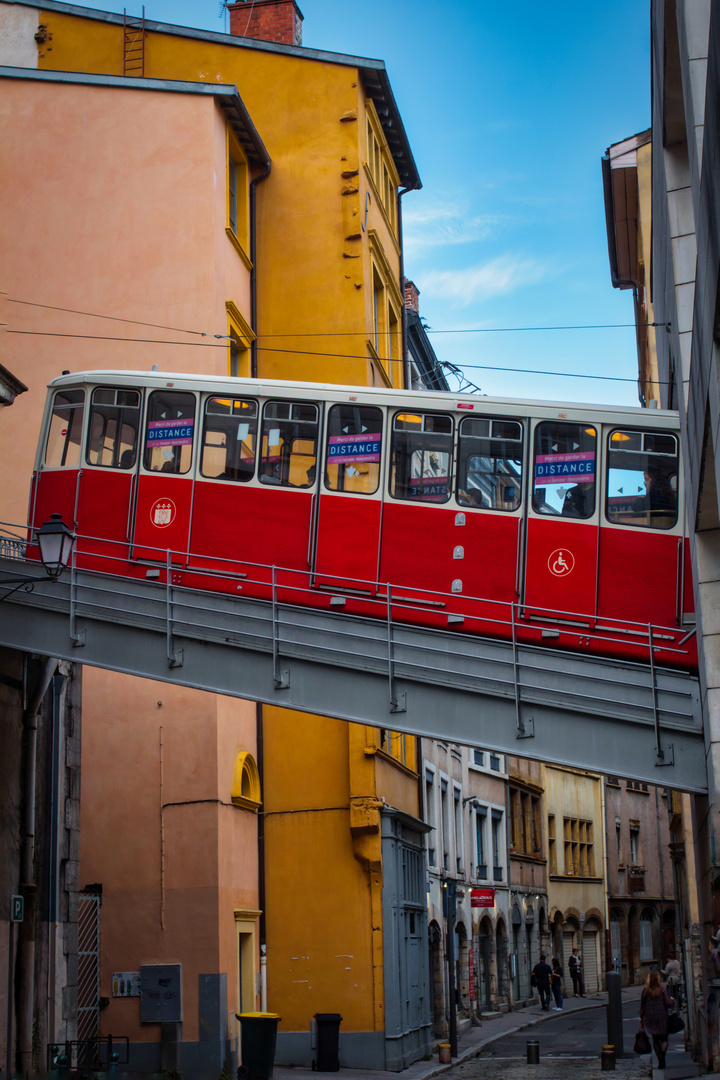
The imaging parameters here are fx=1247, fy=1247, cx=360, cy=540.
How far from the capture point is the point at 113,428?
16516 mm

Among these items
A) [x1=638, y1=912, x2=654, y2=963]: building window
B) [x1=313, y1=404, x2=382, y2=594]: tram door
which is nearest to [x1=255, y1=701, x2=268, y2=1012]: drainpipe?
[x1=313, y1=404, x2=382, y2=594]: tram door

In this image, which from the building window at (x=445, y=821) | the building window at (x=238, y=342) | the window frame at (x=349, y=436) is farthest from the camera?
the building window at (x=445, y=821)

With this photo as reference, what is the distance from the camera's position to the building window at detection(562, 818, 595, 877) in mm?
51344

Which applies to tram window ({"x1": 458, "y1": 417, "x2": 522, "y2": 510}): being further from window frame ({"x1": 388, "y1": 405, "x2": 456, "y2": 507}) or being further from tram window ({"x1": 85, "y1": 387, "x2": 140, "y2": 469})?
tram window ({"x1": 85, "y1": 387, "x2": 140, "y2": 469})

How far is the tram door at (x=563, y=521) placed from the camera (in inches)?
584

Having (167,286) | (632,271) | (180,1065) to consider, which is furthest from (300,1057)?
(632,271)

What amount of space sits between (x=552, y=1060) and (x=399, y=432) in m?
14.2

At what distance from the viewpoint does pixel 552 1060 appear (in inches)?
934

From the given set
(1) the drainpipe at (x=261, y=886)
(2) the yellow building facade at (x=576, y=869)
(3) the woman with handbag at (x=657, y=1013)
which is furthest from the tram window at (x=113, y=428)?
(2) the yellow building facade at (x=576, y=869)

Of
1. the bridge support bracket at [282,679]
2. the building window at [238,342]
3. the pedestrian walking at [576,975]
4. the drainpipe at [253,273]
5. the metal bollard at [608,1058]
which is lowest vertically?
the pedestrian walking at [576,975]

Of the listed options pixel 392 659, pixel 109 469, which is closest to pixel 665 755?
pixel 392 659

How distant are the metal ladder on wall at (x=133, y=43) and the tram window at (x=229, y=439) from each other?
1433cm

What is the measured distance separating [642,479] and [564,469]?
0.95 meters

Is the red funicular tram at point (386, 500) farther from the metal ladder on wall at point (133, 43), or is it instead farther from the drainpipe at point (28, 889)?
the metal ladder on wall at point (133, 43)
